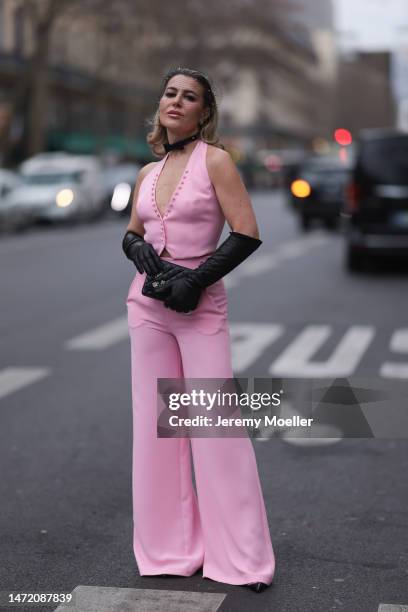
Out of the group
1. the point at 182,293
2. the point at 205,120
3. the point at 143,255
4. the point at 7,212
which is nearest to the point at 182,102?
the point at 205,120

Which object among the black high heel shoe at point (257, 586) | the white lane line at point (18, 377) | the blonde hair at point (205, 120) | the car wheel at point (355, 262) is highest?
the blonde hair at point (205, 120)

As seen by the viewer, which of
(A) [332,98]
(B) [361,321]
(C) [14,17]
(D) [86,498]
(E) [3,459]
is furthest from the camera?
(A) [332,98]

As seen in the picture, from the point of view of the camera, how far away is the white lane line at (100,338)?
10.4 m

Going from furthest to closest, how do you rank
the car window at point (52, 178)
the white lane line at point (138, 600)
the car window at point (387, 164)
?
the car window at point (52, 178) < the car window at point (387, 164) < the white lane line at point (138, 600)

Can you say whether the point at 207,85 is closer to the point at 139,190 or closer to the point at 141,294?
the point at 139,190

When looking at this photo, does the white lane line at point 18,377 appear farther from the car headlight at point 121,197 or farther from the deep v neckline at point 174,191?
the deep v neckline at point 174,191

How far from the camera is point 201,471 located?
13.7ft

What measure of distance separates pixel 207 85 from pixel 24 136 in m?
50.0

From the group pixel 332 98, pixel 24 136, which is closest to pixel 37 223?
pixel 24 136

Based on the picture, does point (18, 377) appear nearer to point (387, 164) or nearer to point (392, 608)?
point (392, 608)

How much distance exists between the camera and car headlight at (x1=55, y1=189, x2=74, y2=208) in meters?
32.7

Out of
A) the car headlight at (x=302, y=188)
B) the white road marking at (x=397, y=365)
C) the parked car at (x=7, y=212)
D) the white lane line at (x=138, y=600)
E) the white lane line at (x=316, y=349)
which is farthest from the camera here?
the car headlight at (x=302, y=188)

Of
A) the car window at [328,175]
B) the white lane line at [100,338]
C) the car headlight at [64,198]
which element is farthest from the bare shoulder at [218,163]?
the car headlight at [64,198]

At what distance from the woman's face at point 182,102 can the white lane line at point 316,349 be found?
4.60 metres
